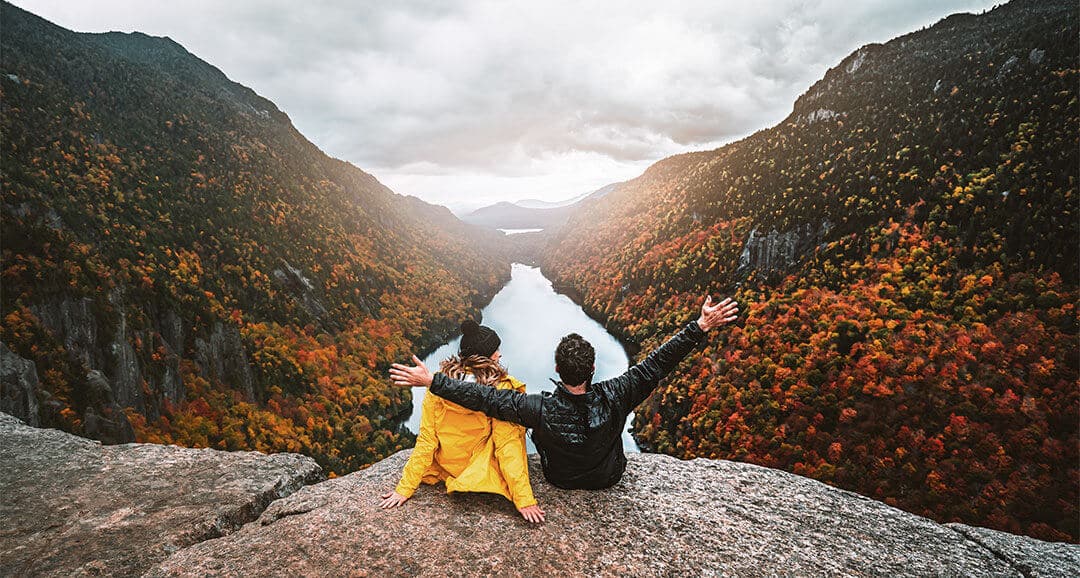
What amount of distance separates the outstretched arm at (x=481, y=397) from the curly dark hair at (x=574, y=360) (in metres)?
0.47

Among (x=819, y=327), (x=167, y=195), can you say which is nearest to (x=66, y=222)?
(x=167, y=195)

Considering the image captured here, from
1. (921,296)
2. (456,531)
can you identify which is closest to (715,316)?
(456,531)

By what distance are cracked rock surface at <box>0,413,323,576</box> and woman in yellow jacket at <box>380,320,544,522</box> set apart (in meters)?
2.44

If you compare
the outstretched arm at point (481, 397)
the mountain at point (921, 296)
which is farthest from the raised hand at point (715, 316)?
the mountain at point (921, 296)

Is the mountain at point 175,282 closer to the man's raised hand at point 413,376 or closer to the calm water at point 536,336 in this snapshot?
the calm water at point 536,336

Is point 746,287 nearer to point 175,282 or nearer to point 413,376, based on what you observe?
point 413,376

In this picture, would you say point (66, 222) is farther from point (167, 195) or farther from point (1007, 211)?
point (1007, 211)

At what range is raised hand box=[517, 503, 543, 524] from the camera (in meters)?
4.34

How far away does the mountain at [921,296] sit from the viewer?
1822 cm

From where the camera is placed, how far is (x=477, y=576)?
12.5 ft

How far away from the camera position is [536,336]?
71812 millimetres

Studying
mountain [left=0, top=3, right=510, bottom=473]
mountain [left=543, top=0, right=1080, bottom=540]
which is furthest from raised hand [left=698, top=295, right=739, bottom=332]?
mountain [left=543, top=0, right=1080, bottom=540]

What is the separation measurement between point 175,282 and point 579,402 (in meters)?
35.2

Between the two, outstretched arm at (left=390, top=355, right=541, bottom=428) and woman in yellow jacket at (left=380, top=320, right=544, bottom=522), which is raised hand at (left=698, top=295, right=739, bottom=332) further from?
woman in yellow jacket at (left=380, top=320, right=544, bottom=522)
